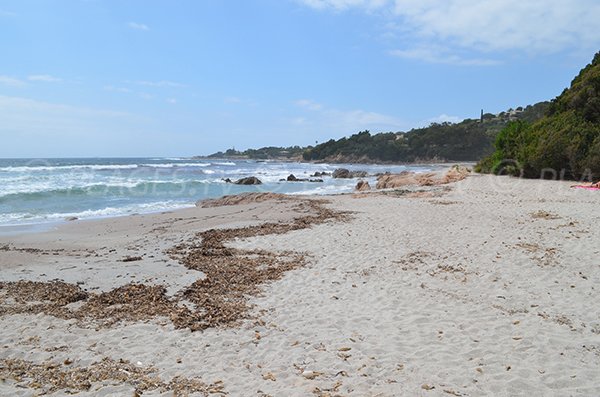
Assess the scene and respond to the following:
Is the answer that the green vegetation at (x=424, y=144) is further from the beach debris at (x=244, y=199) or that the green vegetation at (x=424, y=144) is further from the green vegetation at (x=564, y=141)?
the beach debris at (x=244, y=199)

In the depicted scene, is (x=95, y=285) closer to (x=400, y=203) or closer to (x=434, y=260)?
(x=434, y=260)

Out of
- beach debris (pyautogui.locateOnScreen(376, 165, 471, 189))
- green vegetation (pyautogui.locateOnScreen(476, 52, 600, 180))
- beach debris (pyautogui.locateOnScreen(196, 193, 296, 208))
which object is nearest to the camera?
beach debris (pyautogui.locateOnScreen(196, 193, 296, 208))

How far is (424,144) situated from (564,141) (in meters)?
66.8

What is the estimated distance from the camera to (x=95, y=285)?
6453 millimetres

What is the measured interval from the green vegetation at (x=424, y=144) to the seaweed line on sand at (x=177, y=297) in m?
73.4

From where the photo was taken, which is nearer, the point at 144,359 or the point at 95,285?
the point at 144,359

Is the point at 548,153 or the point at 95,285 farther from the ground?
the point at 548,153

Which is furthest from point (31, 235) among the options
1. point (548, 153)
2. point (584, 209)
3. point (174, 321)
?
point (548, 153)

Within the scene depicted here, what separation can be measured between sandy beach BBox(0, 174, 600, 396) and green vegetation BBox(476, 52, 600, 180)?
1191cm

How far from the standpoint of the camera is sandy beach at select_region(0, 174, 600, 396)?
147 inches

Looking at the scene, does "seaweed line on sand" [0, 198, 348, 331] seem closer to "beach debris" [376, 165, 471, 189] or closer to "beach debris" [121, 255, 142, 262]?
"beach debris" [121, 255, 142, 262]

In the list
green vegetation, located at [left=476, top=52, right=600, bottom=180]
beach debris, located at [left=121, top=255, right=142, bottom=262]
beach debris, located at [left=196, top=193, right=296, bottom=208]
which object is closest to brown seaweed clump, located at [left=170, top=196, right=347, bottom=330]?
beach debris, located at [left=121, top=255, right=142, bottom=262]

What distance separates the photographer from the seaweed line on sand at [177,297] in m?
5.16

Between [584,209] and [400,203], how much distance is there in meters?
5.79
